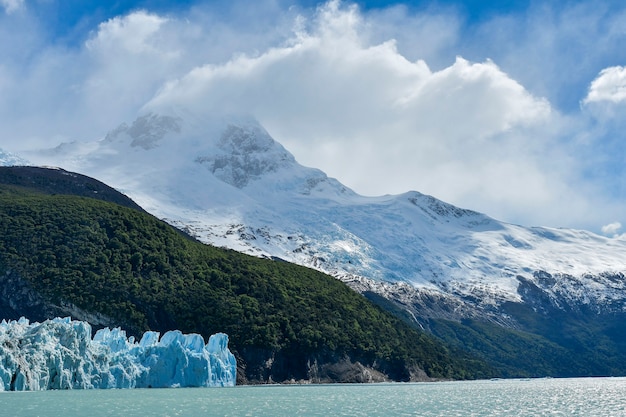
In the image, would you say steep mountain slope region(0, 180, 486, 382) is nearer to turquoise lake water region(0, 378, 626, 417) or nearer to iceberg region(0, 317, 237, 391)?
iceberg region(0, 317, 237, 391)

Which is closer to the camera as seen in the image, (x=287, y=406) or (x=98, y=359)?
(x=287, y=406)

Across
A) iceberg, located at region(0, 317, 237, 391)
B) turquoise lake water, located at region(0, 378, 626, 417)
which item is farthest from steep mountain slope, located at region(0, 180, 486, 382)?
turquoise lake water, located at region(0, 378, 626, 417)

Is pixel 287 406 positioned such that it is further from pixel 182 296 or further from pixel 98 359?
pixel 182 296

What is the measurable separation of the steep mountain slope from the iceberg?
18.9 metres

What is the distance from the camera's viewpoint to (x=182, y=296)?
445 feet

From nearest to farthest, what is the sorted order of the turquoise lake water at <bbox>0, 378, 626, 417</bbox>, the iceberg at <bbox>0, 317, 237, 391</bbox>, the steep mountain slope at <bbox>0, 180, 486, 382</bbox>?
1. the turquoise lake water at <bbox>0, 378, 626, 417</bbox>
2. the iceberg at <bbox>0, 317, 237, 391</bbox>
3. the steep mountain slope at <bbox>0, 180, 486, 382</bbox>

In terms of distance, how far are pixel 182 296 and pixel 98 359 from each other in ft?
139

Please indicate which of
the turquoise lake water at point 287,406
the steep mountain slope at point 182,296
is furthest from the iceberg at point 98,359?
the steep mountain slope at point 182,296

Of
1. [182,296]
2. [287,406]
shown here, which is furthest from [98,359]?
[182,296]

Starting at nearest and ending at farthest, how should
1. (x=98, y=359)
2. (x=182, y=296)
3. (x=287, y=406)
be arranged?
(x=287, y=406) < (x=98, y=359) < (x=182, y=296)

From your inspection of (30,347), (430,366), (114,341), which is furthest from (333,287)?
(30,347)

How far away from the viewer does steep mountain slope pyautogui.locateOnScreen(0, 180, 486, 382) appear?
412ft

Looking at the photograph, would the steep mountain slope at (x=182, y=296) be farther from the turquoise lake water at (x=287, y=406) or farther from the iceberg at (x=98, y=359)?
the turquoise lake water at (x=287, y=406)

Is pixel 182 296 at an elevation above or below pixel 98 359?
above
